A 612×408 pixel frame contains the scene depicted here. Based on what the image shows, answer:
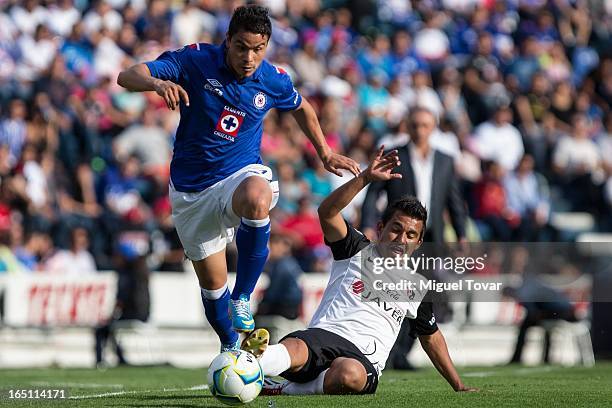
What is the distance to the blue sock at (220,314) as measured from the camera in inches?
367

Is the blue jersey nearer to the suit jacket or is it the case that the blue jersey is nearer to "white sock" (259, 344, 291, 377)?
"white sock" (259, 344, 291, 377)

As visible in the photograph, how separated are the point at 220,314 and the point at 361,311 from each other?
5.35 feet

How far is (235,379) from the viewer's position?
6.97 metres

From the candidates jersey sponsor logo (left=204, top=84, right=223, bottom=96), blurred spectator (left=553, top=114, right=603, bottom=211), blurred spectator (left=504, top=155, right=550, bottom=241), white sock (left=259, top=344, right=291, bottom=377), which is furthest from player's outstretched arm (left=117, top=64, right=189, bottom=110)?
blurred spectator (left=553, top=114, right=603, bottom=211)

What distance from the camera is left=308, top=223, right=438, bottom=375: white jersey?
8008 mm

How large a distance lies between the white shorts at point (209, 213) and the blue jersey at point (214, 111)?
0.25 ft

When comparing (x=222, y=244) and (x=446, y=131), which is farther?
(x=446, y=131)

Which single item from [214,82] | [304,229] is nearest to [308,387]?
[214,82]

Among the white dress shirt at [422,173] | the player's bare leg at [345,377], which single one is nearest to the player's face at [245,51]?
the player's bare leg at [345,377]

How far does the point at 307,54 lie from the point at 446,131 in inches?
112

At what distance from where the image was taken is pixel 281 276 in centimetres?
1536

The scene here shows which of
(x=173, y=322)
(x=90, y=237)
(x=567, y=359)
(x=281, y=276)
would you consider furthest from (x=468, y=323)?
(x=90, y=237)

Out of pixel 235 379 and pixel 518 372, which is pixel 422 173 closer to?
pixel 518 372

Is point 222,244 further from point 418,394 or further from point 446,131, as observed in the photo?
point 446,131
